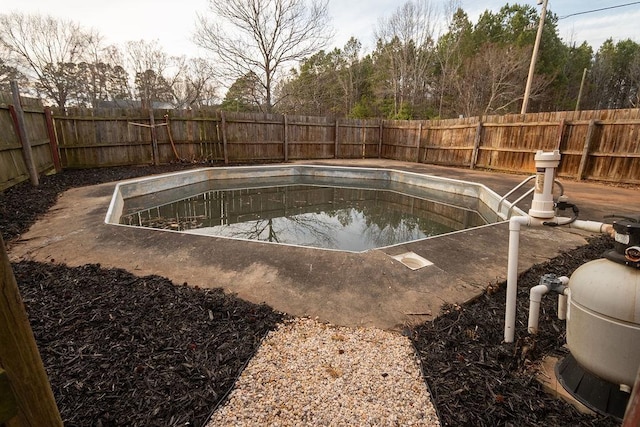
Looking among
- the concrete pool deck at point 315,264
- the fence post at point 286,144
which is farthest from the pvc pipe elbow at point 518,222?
the fence post at point 286,144

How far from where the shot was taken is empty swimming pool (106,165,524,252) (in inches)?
214

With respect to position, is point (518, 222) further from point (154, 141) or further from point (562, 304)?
point (154, 141)

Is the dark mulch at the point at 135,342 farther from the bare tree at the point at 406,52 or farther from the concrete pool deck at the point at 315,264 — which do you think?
the bare tree at the point at 406,52

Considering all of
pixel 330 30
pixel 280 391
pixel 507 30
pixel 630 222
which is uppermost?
pixel 507 30

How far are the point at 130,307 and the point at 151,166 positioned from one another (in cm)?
883

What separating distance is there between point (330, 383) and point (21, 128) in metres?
7.82

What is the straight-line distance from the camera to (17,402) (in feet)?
2.42

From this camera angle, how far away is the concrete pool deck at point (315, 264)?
8.27 feet

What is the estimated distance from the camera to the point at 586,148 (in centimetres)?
805

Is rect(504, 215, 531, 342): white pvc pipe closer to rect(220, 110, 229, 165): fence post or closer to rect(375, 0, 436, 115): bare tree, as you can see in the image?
rect(220, 110, 229, 165): fence post

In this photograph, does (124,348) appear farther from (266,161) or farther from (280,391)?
(266,161)

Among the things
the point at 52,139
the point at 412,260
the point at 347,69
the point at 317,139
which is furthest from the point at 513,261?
the point at 347,69

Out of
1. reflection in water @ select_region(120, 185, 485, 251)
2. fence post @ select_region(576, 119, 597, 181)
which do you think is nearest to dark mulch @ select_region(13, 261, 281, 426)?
reflection in water @ select_region(120, 185, 485, 251)

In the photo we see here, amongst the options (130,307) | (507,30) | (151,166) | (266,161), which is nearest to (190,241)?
(130,307)
